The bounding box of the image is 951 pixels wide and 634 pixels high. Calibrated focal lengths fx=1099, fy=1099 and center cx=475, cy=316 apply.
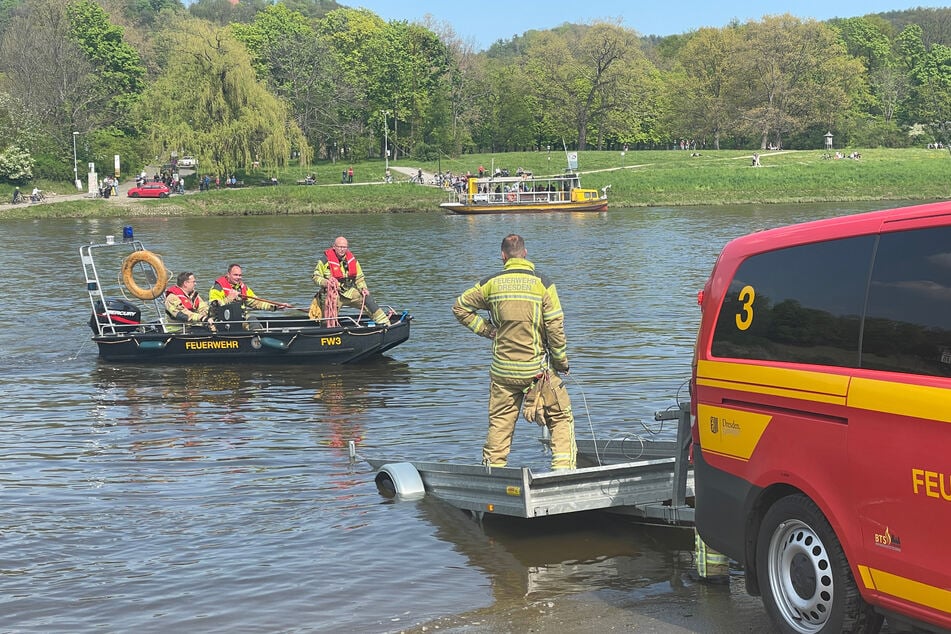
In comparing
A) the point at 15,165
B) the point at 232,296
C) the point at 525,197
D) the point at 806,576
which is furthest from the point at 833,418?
the point at 15,165

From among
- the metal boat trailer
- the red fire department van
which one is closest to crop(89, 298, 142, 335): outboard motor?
the metal boat trailer

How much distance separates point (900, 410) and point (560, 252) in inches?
1559

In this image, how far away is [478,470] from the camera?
939 centimetres

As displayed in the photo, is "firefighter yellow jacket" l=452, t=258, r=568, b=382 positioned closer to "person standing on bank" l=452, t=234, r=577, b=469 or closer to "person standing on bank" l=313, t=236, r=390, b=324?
"person standing on bank" l=452, t=234, r=577, b=469

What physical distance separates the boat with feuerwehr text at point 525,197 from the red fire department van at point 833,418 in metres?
65.7

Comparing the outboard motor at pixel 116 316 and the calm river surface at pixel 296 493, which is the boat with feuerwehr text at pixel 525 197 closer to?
the calm river surface at pixel 296 493

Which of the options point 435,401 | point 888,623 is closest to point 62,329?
point 435,401

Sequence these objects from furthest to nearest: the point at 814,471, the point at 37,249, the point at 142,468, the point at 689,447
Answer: the point at 37,249
the point at 142,468
the point at 689,447
the point at 814,471

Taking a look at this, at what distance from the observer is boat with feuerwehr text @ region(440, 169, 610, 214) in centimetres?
7250

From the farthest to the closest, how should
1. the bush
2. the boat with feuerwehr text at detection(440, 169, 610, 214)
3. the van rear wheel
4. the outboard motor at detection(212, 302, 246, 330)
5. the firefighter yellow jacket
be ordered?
1. the bush
2. the boat with feuerwehr text at detection(440, 169, 610, 214)
3. the outboard motor at detection(212, 302, 246, 330)
4. the firefighter yellow jacket
5. the van rear wheel

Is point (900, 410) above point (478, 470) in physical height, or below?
above

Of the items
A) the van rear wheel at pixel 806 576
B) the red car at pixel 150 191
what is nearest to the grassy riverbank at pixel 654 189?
the red car at pixel 150 191

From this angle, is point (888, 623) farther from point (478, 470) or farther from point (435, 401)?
point (435, 401)

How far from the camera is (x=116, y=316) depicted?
67.9 ft
